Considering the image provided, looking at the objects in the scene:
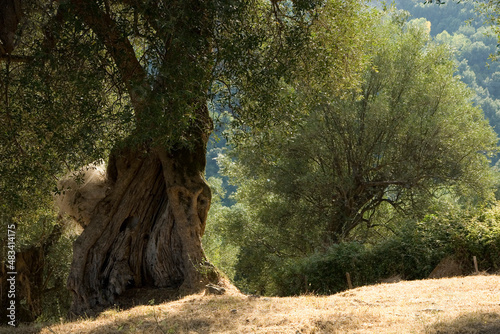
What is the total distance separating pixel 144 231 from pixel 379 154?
1189 cm

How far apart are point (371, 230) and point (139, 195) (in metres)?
13.8

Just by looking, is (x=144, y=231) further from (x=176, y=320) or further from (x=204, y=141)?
(x=176, y=320)

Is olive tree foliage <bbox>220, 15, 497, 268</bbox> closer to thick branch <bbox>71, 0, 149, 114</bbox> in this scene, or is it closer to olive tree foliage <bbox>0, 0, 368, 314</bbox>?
olive tree foliage <bbox>0, 0, 368, 314</bbox>

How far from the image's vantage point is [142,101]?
337 inches

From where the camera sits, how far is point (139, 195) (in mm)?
11969

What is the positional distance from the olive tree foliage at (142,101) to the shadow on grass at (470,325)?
5.00 metres

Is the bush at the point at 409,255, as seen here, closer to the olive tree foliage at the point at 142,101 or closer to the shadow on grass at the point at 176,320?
the olive tree foliage at the point at 142,101

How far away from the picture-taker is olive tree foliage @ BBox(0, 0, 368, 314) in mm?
8531

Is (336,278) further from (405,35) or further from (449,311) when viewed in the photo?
(405,35)

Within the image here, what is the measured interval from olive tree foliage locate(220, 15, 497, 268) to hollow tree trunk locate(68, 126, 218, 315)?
8.27 metres

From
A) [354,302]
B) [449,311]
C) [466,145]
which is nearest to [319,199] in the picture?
[466,145]

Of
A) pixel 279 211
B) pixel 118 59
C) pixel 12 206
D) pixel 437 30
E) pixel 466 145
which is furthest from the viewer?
pixel 437 30

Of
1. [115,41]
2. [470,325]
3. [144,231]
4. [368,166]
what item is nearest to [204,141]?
[144,231]

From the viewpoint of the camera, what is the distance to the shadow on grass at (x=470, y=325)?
5.84 meters
